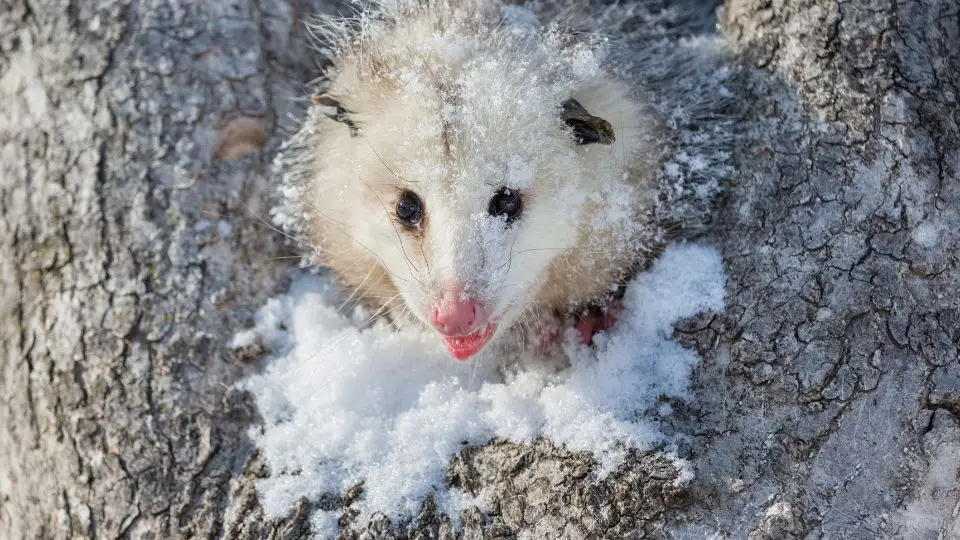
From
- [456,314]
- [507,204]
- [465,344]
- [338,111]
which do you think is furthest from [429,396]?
[338,111]

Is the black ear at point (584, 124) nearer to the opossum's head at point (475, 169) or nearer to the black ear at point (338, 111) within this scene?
the opossum's head at point (475, 169)

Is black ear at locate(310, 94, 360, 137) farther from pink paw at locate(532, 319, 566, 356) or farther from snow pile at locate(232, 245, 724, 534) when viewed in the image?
pink paw at locate(532, 319, 566, 356)

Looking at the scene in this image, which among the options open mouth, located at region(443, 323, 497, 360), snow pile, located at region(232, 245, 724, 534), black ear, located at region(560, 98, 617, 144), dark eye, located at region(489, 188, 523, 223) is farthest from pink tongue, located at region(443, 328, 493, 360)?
black ear, located at region(560, 98, 617, 144)

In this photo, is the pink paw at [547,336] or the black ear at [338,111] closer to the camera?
the black ear at [338,111]

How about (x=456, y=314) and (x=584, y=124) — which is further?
(x=584, y=124)

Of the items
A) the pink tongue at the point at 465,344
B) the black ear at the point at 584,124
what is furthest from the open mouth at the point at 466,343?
the black ear at the point at 584,124

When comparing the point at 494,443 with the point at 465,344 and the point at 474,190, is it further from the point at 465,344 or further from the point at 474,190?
the point at 474,190

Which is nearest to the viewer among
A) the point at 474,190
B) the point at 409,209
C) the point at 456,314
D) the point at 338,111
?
the point at 456,314

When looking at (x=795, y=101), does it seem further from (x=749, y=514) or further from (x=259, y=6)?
(x=259, y=6)

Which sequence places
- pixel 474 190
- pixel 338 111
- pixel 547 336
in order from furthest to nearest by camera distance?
pixel 547 336 < pixel 338 111 < pixel 474 190
